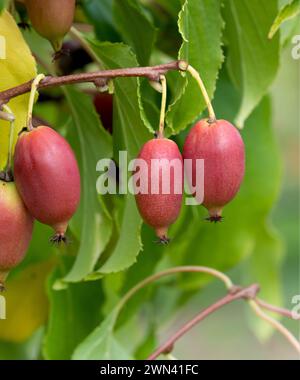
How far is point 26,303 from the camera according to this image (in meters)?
Result: 1.10

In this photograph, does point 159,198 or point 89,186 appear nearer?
point 159,198

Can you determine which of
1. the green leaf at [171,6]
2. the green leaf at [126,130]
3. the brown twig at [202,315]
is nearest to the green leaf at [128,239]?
the green leaf at [126,130]

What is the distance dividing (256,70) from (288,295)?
3017 millimetres

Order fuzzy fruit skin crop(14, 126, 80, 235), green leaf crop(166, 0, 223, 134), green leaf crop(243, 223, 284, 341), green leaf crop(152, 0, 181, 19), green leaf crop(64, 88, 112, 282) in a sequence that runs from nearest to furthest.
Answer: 1. fuzzy fruit skin crop(14, 126, 80, 235)
2. green leaf crop(166, 0, 223, 134)
3. green leaf crop(64, 88, 112, 282)
4. green leaf crop(152, 0, 181, 19)
5. green leaf crop(243, 223, 284, 341)

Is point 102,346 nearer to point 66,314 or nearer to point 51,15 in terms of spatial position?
point 66,314

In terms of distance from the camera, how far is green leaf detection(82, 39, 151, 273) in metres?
0.80

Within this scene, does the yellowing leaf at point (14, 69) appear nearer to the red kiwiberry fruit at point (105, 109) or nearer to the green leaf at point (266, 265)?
the red kiwiberry fruit at point (105, 109)

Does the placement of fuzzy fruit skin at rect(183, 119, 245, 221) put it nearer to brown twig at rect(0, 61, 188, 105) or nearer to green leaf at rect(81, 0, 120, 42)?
brown twig at rect(0, 61, 188, 105)

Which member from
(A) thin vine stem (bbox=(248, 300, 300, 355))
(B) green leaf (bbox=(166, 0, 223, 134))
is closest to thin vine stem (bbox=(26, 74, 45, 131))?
(B) green leaf (bbox=(166, 0, 223, 134))

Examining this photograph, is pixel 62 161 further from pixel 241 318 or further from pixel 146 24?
pixel 241 318

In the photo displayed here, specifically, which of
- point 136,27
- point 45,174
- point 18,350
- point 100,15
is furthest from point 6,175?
point 18,350

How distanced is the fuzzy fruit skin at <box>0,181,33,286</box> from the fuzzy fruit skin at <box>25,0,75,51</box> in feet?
0.48

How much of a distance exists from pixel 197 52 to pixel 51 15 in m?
0.13

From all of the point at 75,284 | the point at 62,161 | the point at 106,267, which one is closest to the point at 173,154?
the point at 62,161
